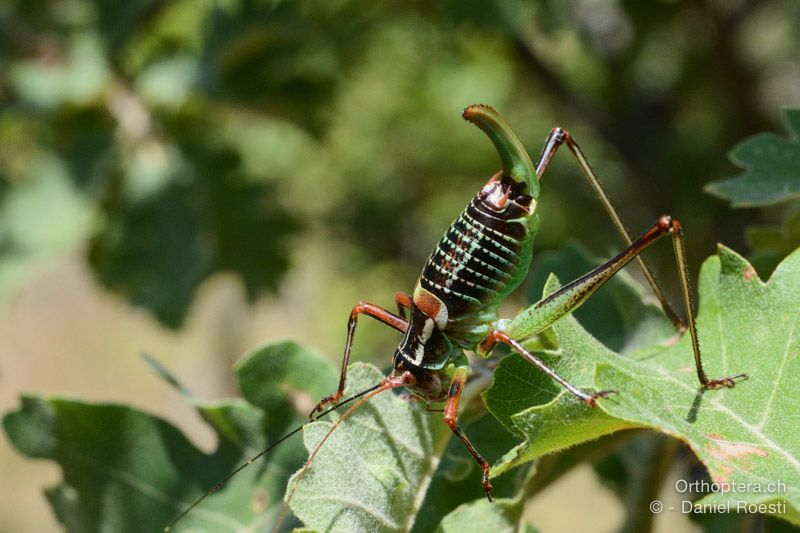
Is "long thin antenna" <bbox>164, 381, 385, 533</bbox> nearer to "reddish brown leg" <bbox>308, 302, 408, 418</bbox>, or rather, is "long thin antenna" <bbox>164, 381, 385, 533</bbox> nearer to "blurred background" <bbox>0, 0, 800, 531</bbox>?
"reddish brown leg" <bbox>308, 302, 408, 418</bbox>

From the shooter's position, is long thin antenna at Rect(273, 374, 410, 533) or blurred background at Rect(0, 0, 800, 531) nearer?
long thin antenna at Rect(273, 374, 410, 533)

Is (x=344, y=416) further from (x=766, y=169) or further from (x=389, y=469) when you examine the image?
(x=766, y=169)

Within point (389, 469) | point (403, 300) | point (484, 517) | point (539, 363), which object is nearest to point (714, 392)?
point (539, 363)

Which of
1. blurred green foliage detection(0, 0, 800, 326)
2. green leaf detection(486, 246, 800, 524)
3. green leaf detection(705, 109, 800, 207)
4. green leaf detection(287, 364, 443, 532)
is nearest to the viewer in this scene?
green leaf detection(486, 246, 800, 524)

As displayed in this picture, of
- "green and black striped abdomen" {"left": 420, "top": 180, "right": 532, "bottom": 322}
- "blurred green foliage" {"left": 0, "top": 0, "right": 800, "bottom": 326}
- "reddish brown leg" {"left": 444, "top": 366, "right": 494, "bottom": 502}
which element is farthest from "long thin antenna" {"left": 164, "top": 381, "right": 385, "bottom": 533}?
"blurred green foliage" {"left": 0, "top": 0, "right": 800, "bottom": 326}

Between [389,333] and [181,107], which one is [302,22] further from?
[389,333]
